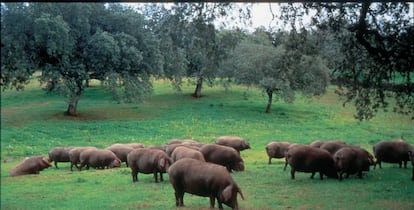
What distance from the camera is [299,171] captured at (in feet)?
19.6

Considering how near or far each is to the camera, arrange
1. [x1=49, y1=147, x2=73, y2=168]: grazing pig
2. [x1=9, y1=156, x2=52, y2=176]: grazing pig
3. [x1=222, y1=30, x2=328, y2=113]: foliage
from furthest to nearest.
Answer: [x1=49, y1=147, x2=73, y2=168]: grazing pig < [x1=222, y1=30, x2=328, y2=113]: foliage < [x1=9, y1=156, x2=52, y2=176]: grazing pig

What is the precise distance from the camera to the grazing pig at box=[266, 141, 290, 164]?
6.09m

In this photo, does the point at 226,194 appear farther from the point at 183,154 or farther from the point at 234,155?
the point at 234,155

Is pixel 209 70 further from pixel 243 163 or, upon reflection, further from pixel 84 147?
pixel 84 147

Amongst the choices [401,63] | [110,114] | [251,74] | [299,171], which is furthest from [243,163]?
[401,63]

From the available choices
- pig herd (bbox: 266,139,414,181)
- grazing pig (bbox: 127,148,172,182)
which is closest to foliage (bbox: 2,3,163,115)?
grazing pig (bbox: 127,148,172,182)

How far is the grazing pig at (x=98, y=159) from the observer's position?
20.8 ft

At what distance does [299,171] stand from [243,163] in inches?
24.2

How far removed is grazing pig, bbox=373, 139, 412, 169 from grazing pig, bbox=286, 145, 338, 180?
540 mm

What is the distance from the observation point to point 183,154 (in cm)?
563

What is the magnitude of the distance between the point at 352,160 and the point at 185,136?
1.79 metres

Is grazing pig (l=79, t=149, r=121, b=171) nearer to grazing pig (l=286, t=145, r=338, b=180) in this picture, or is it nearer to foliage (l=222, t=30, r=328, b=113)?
foliage (l=222, t=30, r=328, b=113)

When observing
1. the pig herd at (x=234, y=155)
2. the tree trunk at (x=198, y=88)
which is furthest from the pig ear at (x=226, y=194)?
the tree trunk at (x=198, y=88)

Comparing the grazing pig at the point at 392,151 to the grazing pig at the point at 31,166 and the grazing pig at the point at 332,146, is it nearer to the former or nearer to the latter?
the grazing pig at the point at 332,146
